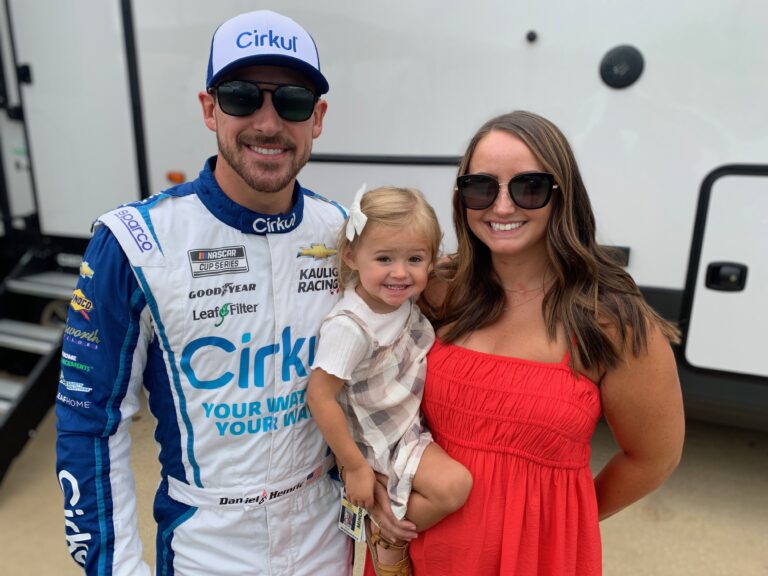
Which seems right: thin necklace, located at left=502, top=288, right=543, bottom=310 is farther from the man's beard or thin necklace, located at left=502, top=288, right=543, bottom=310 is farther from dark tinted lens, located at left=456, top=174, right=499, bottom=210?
the man's beard

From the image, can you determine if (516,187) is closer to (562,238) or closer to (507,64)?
(562,238)

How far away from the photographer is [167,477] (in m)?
1.38

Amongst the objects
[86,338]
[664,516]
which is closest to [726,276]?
[664,516]

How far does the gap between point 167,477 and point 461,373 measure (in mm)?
770

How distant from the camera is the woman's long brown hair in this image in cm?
129

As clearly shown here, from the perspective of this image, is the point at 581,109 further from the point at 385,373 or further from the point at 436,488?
the point at 436,488

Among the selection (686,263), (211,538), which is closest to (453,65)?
(686,263)

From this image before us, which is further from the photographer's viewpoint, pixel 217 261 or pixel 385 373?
pixel 385 373

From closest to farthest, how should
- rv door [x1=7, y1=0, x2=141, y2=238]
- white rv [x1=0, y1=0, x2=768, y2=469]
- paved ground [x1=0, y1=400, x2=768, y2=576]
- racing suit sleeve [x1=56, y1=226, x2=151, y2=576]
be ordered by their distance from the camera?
racing suit sleeve [x1=56, y1=226, x2=151, y2=576]
white rv [x1=0, y1=0, x2=768, y2=469]
paved ground [x1=0, y1=400, x2=768, y2=576]
rv door [x1=7, y1=0, x2=141, y2=238]

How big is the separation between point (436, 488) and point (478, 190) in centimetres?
72

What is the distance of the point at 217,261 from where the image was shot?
128 centimetres

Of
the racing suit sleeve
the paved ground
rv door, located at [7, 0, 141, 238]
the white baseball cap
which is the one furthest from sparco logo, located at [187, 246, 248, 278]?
rv door, located at [7, 0, 141, 238]

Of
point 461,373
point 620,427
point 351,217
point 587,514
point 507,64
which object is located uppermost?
point 507,64

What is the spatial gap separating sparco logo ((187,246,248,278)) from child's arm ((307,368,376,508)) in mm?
307
